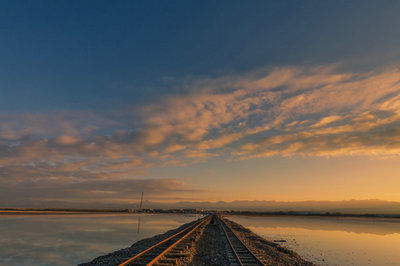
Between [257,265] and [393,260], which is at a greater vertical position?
[257,265]

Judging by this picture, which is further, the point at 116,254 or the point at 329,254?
the point at 329,254

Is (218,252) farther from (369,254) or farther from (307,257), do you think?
(369,254)

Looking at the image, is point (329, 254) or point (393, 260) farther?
point (329, 254)

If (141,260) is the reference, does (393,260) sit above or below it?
below

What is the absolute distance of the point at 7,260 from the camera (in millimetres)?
17625

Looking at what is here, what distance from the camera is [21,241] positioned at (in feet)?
83.6

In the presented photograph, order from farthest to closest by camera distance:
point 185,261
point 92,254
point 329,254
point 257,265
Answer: point 329,254 → point 92,254 → point 185,261 → point 257,265

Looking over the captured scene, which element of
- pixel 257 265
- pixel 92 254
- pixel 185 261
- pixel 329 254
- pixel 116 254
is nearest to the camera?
pixel 257 265

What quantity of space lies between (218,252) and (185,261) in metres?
4.69

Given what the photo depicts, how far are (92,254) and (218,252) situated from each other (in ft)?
31.7

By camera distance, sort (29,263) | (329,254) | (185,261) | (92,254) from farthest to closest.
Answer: (329,254), (92,254), (29,263), (185,261)

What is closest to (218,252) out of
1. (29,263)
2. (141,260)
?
(141,260)

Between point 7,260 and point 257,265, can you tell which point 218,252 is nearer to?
point 257,265

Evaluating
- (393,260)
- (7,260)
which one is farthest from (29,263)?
(393,260)
